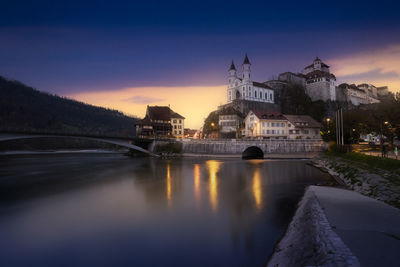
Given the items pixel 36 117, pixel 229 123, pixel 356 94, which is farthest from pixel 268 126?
pixel 36 117

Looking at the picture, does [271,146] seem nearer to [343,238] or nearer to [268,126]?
[268,126]

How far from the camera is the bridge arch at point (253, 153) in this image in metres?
57.6

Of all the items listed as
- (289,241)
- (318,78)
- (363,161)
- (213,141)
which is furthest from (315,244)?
(318,78)

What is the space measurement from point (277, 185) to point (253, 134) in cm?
4731

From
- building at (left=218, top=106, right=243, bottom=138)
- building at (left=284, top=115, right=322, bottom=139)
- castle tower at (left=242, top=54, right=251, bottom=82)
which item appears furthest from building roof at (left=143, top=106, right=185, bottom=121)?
building at (left=284, top=115, right=322, bottom=139)

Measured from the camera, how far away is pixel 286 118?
222 feet

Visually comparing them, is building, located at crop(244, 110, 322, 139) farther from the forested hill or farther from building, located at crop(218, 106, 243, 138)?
the forested hill

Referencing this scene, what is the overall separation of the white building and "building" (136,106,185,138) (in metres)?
28.9

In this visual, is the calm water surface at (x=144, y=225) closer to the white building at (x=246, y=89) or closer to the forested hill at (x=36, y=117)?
the white building at (x=246, y=89)

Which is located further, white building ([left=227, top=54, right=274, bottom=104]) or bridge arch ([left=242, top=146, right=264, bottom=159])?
white building ([left=227, top=54, right=274, bottom=104])

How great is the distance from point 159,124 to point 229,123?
25657 millimetres

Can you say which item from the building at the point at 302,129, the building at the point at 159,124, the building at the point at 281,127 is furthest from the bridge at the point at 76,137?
the building at the point at 302,129

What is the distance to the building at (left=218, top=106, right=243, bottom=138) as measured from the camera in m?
76.8

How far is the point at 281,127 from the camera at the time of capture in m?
67.0
